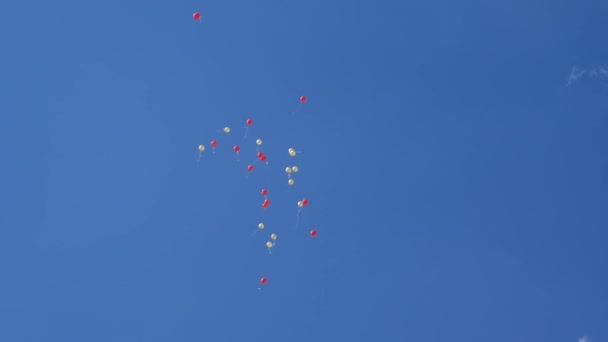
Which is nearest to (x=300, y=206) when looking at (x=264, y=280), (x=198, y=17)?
(x=264, y=280)

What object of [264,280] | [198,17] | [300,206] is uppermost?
[198,17]

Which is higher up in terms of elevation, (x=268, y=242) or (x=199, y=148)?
(x=199, y=148)

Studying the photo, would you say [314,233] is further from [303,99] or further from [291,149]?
[303,99]

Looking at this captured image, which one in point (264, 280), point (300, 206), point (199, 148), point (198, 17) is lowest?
point (264, 280)

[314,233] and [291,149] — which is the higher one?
[291,149]

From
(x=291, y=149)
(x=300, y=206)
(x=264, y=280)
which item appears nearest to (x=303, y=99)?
(x=291, y=149)

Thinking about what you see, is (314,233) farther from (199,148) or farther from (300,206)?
(199,148)

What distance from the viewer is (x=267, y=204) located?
86.8 feet

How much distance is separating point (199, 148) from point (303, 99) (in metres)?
4.49

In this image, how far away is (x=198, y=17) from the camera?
26.6 meters

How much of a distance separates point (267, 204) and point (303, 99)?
14.0ft

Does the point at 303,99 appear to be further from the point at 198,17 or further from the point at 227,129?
the point at 198,17

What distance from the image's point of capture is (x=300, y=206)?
26719 millimetres

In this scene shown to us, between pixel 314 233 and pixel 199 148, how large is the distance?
557cm
